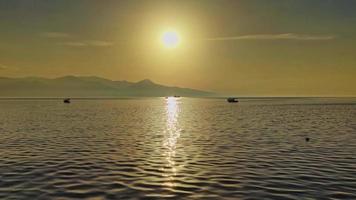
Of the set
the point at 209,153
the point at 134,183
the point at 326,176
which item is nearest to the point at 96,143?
the point at 209,153

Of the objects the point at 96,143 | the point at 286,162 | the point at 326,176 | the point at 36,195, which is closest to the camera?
the point at 36,195

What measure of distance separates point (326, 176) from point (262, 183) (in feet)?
16.4

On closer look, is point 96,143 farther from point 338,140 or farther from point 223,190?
point 338,140

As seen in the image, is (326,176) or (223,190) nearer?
(223,190)

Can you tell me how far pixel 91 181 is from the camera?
20.9 metres

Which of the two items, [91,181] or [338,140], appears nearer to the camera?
[91,181]

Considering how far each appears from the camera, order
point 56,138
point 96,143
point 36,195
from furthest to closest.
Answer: point 56,138, point 96,143, point 36,195

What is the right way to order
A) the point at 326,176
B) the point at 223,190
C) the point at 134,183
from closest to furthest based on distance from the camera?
the point at 223,190
the point at 134,183
the point at 326,176

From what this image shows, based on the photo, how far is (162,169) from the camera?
24.8 m

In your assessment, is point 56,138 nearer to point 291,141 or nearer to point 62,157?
point 62,157

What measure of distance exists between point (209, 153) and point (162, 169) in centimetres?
827

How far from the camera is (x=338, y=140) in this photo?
136 ft

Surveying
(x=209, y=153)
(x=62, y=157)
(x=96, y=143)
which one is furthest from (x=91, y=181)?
(x=96, y=143)

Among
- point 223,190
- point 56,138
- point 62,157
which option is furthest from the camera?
point 56,138
